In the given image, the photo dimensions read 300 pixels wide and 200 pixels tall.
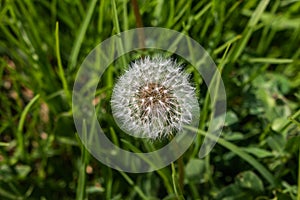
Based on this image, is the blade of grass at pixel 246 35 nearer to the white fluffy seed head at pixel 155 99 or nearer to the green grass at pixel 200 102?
the green grass at pixel 200 102

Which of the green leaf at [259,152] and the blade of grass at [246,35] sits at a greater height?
the blade of grass at [246,35]

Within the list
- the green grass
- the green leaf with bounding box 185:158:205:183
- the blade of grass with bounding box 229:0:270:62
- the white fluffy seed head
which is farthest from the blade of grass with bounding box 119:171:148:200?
the blade of grass with bounding box 229:0:270:62

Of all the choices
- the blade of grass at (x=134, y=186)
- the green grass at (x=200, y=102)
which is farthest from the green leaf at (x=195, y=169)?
the blade of grass at (x=134, y=186)

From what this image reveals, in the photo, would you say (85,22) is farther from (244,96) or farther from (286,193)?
(286,193)

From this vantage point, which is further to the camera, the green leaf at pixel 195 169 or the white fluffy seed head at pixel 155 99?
the green leaf at pixel 195 169

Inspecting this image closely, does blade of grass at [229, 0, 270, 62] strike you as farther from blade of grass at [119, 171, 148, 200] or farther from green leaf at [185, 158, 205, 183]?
blade of grass at [119, 171, 148, 200]

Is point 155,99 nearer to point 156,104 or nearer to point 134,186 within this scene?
point 156,104

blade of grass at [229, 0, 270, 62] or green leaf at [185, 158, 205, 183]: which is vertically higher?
blade of grass at [229, 0, 270, 62]

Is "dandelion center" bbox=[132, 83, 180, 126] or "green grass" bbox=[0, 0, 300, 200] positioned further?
"green grass" bbox=[0, 0, 300, 200]
